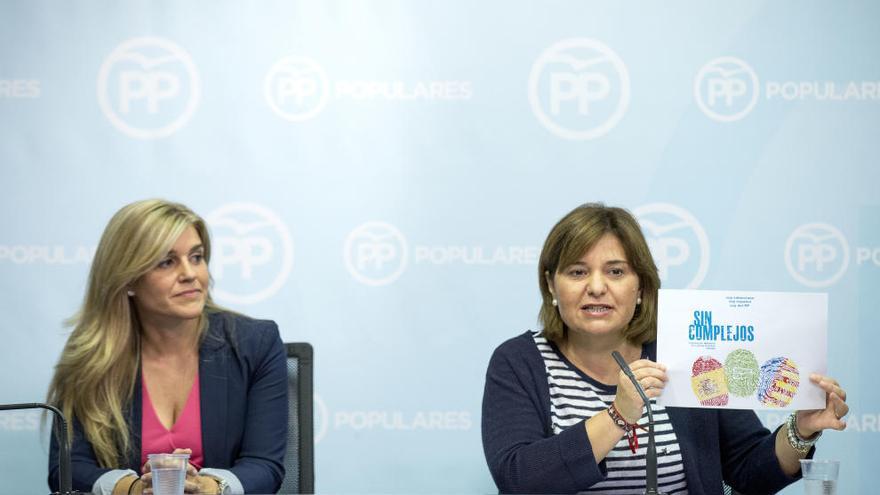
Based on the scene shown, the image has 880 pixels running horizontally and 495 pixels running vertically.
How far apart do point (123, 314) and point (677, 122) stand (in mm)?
2182

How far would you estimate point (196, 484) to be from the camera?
8.76ft

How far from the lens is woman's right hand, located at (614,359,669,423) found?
245cm

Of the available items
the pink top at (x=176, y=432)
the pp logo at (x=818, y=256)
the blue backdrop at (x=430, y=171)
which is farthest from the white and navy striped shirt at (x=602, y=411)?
the pp logo at (x=818, y=256)

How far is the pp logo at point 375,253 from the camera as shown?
4.00m

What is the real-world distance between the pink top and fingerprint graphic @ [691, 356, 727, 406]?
1.46 metres

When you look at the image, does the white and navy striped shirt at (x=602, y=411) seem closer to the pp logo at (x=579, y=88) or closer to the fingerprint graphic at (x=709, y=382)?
the fingerprint graphic at (x=709, y=382)

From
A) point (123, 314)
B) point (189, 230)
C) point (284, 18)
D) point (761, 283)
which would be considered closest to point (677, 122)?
point (761, 283)

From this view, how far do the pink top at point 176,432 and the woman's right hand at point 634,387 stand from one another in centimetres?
127

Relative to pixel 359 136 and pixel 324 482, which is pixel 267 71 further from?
pixel 324 482

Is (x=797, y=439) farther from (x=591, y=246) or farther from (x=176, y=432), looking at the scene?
(x=176, y=432)

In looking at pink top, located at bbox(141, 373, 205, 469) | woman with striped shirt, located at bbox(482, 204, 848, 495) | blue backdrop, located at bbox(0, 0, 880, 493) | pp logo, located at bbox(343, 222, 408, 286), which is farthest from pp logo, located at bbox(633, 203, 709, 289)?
pink top, located at bbox(141, 373, 205, 469)

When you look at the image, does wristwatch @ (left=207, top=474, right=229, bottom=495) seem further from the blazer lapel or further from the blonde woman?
the blazer lapel

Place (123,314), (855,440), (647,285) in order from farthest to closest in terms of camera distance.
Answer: (855,440)
(123,314)
(647,285)

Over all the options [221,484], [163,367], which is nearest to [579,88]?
[163,367]
